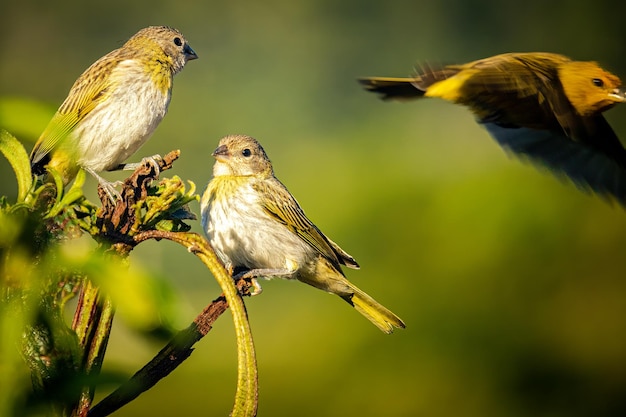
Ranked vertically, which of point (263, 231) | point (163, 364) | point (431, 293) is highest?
point (163, 364)

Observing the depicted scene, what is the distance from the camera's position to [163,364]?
103cm

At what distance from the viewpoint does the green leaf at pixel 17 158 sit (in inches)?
38.7

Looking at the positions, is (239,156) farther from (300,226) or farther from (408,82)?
(408,82)

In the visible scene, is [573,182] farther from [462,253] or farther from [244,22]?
[244,22]

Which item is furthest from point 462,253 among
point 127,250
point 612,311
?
point 127,250

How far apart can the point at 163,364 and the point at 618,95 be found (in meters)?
1.83

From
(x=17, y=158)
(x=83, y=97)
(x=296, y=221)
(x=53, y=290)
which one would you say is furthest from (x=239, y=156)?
(x=53, y=290)

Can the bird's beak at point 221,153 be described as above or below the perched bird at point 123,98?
below

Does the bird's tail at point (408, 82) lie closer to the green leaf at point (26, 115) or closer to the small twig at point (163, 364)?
the small twig at point (163, 364)

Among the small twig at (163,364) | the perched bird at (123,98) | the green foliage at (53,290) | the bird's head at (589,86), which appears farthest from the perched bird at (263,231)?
the green foliage at (53,290)

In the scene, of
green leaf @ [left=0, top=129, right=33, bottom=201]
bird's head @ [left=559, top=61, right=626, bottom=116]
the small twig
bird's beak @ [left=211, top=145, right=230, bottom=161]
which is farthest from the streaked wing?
green leaf @ [left=0, top=129, right=33, bottom=201]

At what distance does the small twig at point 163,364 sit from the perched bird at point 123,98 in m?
0.96

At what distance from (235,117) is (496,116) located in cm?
480

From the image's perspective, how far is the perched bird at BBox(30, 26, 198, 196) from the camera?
2.18 metres
